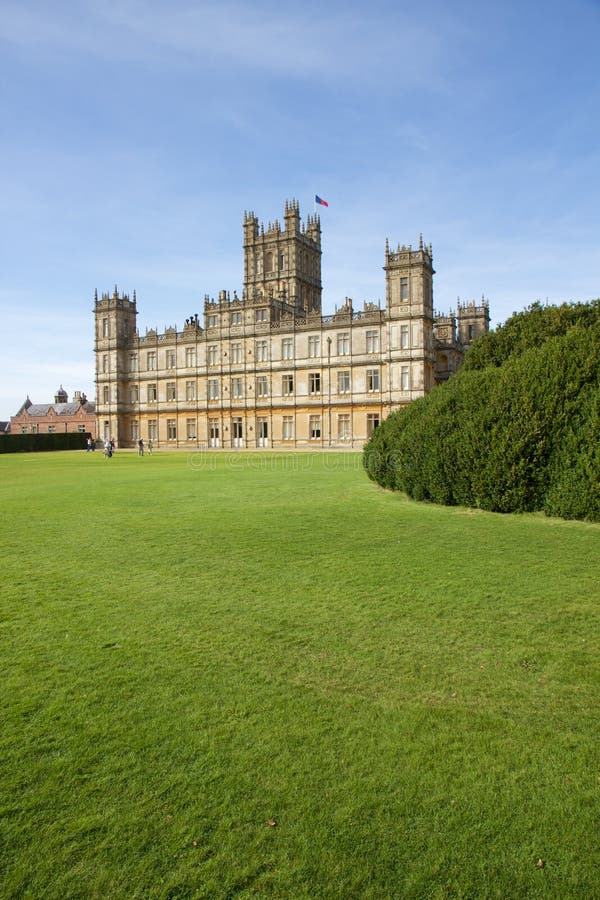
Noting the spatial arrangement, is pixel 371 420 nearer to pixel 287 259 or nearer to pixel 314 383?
pixel 314 383

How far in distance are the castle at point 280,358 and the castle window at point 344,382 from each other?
86 mm

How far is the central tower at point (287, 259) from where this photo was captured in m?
67.0

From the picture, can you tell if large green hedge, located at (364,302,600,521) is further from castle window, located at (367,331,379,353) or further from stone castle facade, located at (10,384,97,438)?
stone castle facade, located at (10,384,97,438)

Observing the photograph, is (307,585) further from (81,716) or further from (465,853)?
(465,853)

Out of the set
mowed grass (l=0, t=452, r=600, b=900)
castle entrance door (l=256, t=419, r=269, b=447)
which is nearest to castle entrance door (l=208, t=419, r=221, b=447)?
castle entrance door (l=256, t=419, r=269, b=447)

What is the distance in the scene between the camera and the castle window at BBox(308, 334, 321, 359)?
53.2 m

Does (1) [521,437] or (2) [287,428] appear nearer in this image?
(1) [521,437]

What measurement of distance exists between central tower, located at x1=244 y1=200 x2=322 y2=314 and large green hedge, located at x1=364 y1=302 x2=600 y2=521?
5225 cm

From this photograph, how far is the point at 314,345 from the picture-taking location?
53.5m

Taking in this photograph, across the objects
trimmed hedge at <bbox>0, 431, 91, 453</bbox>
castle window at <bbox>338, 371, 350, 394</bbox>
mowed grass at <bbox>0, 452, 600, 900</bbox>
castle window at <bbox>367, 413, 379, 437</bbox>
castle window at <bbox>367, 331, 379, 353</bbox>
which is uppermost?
castle window at <bbox>367, 331, 379, 353</bbox>

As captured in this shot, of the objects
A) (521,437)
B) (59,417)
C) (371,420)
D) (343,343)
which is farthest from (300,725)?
(59,417)

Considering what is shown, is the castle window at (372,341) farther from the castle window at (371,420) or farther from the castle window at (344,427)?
the castle window at (344,427)

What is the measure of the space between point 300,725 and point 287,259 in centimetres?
6715

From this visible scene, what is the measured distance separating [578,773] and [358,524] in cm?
829
